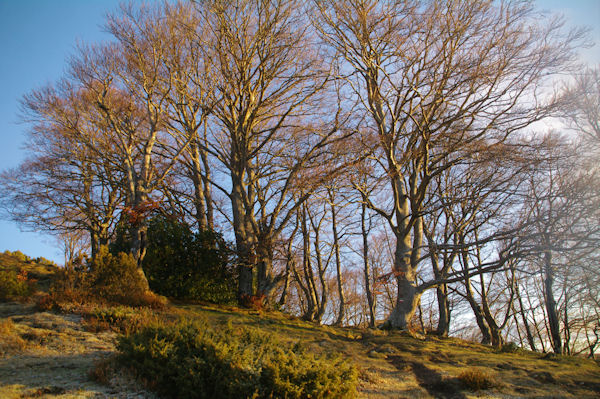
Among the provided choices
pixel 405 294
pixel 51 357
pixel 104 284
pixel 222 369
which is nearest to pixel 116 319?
pixel 51 357

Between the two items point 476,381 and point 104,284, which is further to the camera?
point 104,284

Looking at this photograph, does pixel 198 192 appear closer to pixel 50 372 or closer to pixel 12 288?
pixel 12 288

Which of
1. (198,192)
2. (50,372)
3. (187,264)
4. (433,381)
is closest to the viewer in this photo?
(50,372)

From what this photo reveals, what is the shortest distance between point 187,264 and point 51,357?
5896 millimetres

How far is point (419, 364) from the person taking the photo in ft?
25.5

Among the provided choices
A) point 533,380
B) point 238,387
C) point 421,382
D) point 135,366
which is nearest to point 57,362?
point 135,366

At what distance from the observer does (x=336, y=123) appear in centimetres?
1327

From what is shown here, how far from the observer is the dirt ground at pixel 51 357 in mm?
4715

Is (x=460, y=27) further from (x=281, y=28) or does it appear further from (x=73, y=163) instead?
(x=73, y=163)

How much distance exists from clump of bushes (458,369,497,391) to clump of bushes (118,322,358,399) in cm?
282

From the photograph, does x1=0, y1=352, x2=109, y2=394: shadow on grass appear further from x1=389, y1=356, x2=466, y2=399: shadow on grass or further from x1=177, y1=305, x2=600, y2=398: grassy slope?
x1=389, y1=356, x2=466, y2=399: shadow on grass

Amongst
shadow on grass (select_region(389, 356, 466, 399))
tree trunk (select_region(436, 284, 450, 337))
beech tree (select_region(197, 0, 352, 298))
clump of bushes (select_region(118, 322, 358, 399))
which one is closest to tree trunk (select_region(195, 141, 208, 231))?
beech tree (select_region(197, 0, 352, 298))

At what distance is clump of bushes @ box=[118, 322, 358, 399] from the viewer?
462 centimetres

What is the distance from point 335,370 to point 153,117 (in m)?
9.99
